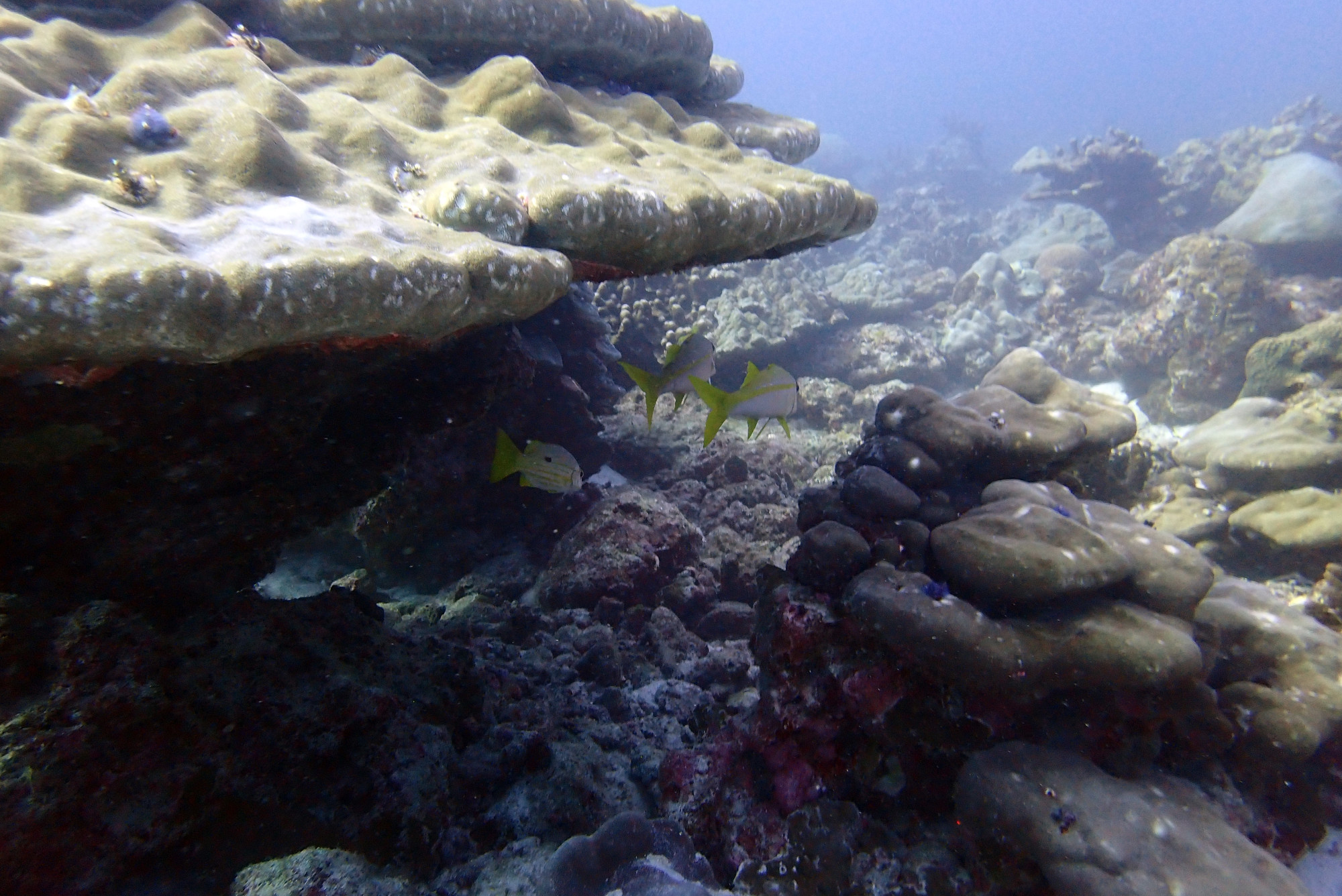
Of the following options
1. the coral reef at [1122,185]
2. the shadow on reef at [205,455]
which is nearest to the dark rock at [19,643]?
the shadow on reef at [205,455]

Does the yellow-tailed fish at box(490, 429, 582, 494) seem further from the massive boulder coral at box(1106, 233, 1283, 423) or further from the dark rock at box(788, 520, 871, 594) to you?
the massive boulder coral at box(1106, 233, 1283, 423)

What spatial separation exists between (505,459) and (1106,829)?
365cm

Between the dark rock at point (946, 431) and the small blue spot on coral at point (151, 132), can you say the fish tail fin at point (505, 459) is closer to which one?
the small blue spot on coral at point (151, 132)

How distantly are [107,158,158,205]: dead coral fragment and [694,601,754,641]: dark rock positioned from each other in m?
4.13

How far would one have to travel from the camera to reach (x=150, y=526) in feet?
8.54

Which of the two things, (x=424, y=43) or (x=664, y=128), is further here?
(x=664, y=128)

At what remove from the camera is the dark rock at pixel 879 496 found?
128 inches

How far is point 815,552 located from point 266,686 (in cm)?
265

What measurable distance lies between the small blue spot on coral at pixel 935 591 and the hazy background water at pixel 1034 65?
48739mm

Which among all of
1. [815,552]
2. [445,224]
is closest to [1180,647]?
[815,552]

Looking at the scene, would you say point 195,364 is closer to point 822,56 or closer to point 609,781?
point 609,781

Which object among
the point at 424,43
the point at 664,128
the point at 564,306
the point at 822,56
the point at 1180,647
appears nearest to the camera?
the point at 1180,647

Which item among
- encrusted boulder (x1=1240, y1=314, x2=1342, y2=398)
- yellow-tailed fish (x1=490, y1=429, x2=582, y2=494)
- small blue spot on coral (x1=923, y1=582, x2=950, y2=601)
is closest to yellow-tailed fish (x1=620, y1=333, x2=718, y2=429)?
yellow-tailed fish (x1=490, y1=429, x2=582, y2=494)

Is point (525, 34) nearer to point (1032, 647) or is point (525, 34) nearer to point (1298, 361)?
point (1032, 647)
